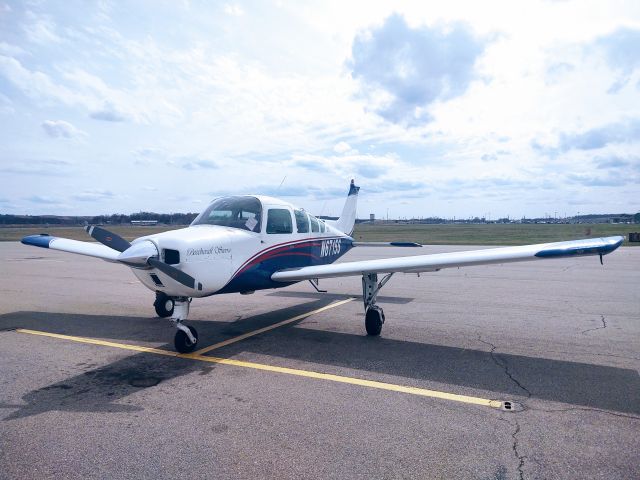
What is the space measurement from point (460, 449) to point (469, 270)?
1527 cm

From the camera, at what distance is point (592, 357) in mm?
6137

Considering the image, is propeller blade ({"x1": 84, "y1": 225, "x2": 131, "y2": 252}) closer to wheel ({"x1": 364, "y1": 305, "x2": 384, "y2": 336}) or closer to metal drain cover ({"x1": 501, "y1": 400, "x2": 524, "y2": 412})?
wheel ({"x1": 364, "y1": 305, "x2": 384, "y2": 336})

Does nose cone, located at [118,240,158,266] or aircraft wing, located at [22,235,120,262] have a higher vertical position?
aircraft wing, located at [22,235,120,262]

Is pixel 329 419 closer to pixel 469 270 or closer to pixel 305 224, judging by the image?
pixel 305 224

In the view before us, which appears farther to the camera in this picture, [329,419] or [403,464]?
[329,419]

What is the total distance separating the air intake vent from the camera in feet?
20.3

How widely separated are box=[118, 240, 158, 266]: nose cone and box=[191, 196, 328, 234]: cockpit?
5.72 feet

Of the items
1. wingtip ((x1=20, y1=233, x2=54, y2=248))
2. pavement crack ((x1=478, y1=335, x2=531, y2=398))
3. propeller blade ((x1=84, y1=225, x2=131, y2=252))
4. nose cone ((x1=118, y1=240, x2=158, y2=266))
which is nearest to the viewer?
pavement crack ((x1=478, y1=335, x2=531, y2=398))

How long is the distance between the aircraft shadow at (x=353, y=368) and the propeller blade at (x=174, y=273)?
43.9 inches

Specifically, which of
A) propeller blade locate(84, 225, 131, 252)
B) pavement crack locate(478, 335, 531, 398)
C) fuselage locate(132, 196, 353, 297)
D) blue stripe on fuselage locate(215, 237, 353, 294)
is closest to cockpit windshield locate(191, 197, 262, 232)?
fuselage locate(132, 196, 353, 297)

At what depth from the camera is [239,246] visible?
7.24m

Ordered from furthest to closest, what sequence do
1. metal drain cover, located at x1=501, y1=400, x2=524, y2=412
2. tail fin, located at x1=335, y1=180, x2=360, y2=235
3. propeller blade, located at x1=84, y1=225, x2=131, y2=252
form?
tail fin, located at x1=335, y1=180, x2=360, y2=235
propeller blade, located at x1=84, y1=225, x2=131, y2=252
metal drain cover, located at x1=501, y1=400, x2=524, y2=412

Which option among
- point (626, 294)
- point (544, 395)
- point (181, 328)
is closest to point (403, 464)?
point (544, 395)

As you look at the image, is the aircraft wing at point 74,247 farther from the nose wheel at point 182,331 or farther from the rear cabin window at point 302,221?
the rear cabin window at point 302,221
